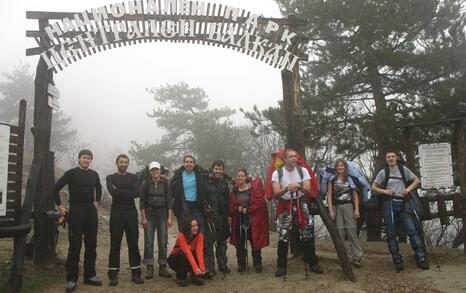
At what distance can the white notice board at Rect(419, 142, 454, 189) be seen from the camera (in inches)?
280

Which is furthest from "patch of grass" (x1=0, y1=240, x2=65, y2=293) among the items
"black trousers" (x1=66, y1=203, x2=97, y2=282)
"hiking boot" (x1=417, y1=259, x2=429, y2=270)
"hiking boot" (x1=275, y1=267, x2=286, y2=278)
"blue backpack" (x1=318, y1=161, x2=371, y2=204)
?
"hiking boot" (x1=417, y1=259, x2=429, y2=270)

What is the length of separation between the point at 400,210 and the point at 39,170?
18.1 feet

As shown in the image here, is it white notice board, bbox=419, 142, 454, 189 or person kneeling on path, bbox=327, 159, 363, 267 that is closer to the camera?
person kneeling on path, bbox=327, 159, 363, 267

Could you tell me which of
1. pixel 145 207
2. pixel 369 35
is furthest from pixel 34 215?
pixel 369 35

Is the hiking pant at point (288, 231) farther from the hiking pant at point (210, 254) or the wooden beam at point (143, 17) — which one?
the wooden beam at point (143, 17)

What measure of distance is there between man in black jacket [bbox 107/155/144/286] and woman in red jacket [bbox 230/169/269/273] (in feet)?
4.92

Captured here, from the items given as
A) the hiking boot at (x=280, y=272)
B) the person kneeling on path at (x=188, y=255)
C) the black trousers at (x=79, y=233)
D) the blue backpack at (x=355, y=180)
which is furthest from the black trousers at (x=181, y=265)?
the blue backpack at (x=355, y=180)

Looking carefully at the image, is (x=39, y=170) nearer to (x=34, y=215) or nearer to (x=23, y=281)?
(x=34, y=215)

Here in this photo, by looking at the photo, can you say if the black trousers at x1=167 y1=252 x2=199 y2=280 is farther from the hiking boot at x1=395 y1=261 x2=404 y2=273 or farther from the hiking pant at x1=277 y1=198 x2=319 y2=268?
the hiking boot at x1=395 y1=261 x2=404 y2=273

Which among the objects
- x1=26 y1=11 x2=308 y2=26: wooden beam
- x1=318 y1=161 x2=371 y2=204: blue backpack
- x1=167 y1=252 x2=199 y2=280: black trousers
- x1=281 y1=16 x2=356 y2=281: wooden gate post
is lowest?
x1=167 y1=252 x2=199 y2=280: black trousers

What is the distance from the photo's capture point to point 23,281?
5.61m

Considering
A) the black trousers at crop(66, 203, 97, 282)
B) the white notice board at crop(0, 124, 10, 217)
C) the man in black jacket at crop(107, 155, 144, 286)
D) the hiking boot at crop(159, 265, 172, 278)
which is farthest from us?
the hiking boot at crop(159, 265, 172, 278)

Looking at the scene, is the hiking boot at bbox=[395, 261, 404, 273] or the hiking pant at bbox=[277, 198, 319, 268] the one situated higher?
the hiking pant at bbox=[277, 198, 319, 268]

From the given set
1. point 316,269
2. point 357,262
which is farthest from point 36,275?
point 357,262
